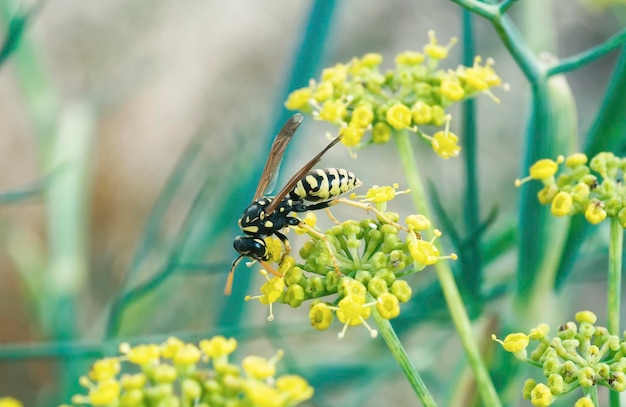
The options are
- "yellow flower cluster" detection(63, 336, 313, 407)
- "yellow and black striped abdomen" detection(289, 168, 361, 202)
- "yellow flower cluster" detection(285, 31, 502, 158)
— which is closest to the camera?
"yellow flower cluster" detection(63, 336, 313, 407)

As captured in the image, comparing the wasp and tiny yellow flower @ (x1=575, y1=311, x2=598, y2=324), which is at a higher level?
tiny yellow flower @ (x1=575, y1=311, x2=598, y2=324)

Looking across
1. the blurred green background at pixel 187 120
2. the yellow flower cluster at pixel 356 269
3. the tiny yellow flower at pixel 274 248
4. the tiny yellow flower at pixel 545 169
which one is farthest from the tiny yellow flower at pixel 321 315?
the blurred green background at pixel 187 120

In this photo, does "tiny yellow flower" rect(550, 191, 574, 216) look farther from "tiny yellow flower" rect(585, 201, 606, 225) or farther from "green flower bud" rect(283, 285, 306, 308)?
"green flower bud" rect(283, 285, 306, 308)

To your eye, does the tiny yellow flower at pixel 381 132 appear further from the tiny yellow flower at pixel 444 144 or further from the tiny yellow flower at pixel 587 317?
the tiny yellow flower at pixel 587 317

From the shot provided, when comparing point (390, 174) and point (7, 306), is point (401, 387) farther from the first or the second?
point (7, 306)

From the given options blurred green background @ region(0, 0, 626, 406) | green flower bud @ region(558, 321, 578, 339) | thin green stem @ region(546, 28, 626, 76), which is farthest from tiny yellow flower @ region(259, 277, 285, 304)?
blurred green background @ region(0, 0, 626, 406)

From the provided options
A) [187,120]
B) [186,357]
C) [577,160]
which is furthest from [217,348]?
[187,120]

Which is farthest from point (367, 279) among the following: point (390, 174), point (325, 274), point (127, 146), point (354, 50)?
point (127, 146)

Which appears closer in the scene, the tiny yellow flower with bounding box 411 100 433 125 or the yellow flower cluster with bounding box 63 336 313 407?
the yellow flower cluster with bounding box 63 336 313 407
